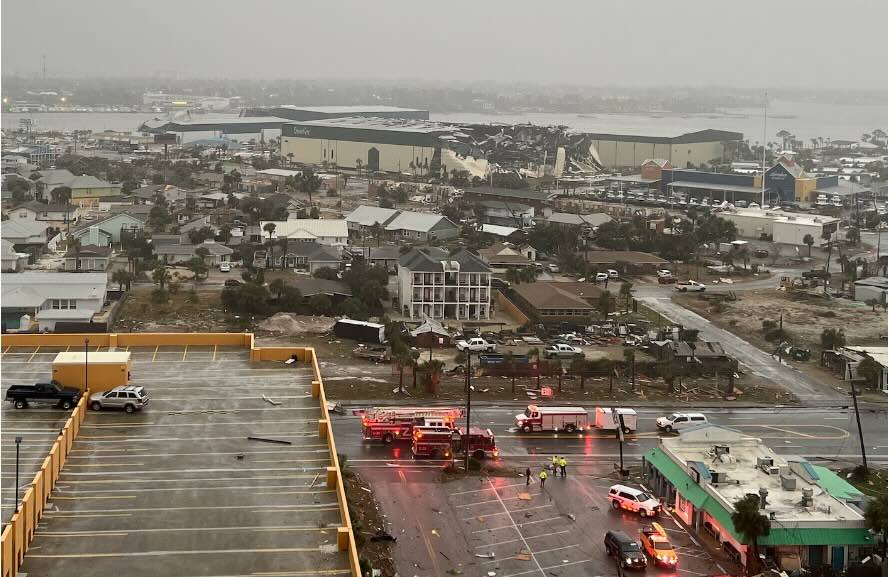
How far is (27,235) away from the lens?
15445mm

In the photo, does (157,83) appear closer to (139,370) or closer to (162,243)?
(162,243)

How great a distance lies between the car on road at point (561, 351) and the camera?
9922 mm

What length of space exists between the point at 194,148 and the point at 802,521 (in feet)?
93.5

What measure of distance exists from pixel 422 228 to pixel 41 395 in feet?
39.7

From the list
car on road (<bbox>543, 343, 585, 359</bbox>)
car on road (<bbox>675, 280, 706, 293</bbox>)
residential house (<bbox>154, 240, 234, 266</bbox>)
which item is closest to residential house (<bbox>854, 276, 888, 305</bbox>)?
car on road (<bbox>675, 280, 706, 293</bbox>)

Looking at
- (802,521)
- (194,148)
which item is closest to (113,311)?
(802,521)

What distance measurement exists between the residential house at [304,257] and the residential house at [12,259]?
2.89 m

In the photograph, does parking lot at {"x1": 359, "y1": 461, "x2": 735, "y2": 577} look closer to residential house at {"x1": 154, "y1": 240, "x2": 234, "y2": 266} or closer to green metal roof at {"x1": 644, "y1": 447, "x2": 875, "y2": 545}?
green metal roof at {"x1": 644, "y1": 447, "x2": 875, "y2": 545}

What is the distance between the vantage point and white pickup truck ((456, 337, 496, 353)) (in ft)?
33.0

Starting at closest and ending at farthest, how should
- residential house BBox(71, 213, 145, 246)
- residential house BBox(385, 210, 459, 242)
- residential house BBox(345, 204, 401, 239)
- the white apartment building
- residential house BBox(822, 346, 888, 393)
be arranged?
residential house BBox(822, 346, 888, 393), the white apartment building, residential house BBox(71, 213, 145, 246), residential house BBox(385, 210, 459, 242), residential house BBox(345, 204, 401, 239)

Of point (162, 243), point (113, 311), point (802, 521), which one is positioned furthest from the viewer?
point (162, 243)

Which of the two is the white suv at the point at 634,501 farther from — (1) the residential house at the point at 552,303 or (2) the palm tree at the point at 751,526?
(1) the residential house at the point at 552,303

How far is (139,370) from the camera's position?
5.90 m

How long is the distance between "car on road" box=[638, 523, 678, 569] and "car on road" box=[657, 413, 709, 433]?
2.11m
